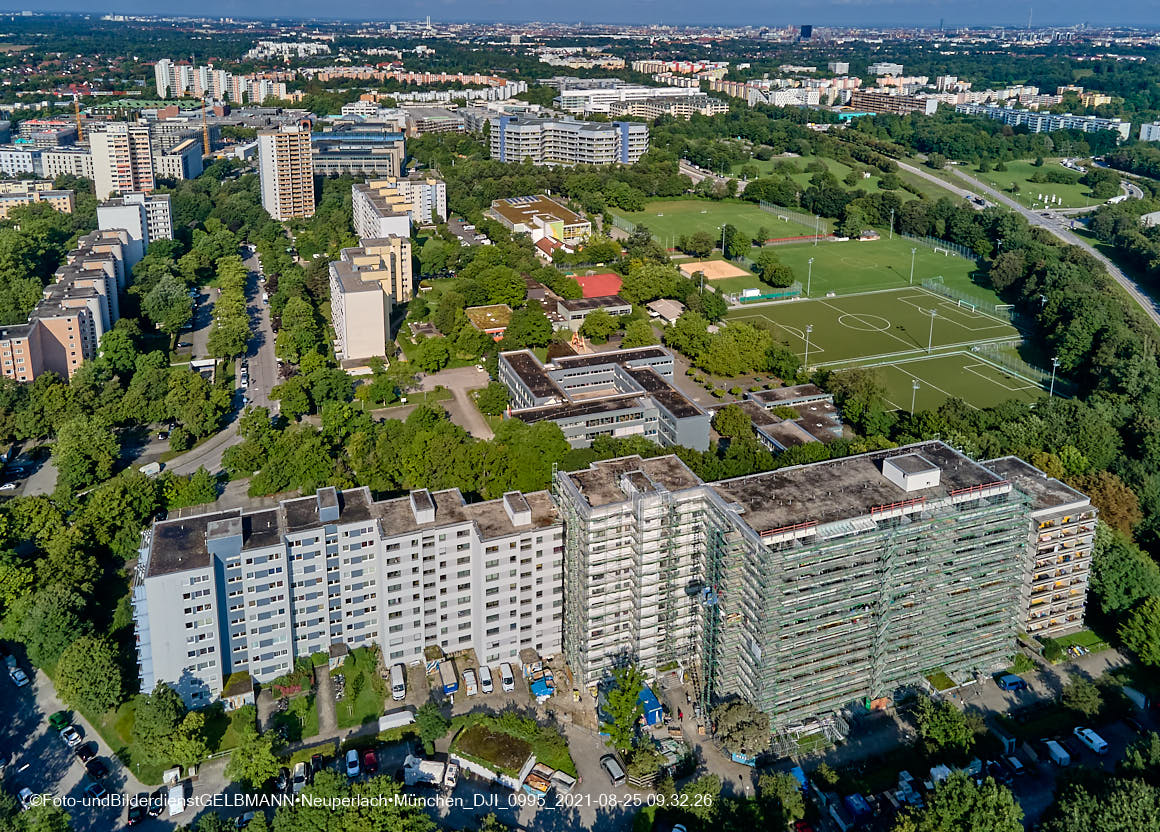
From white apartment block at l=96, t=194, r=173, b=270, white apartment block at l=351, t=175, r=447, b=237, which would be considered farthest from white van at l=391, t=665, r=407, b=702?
white apartment block at l=96, t=194, r=173, b=270

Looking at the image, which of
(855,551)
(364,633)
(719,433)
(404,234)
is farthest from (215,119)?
(855,551)

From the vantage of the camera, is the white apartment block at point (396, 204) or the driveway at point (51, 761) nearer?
the driveway at point (51, 761)

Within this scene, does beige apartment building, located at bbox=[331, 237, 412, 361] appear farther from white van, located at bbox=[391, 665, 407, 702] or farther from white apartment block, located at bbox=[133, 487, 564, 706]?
white van, located at bbox=[391, 665, 407, 702]

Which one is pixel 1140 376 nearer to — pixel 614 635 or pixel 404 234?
pixel 614 635

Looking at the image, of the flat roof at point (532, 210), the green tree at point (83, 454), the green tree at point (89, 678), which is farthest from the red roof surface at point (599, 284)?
the green tree at point (89, 678)

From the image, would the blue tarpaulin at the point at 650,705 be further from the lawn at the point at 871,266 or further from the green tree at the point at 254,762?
the lawn at the point at 871,266
